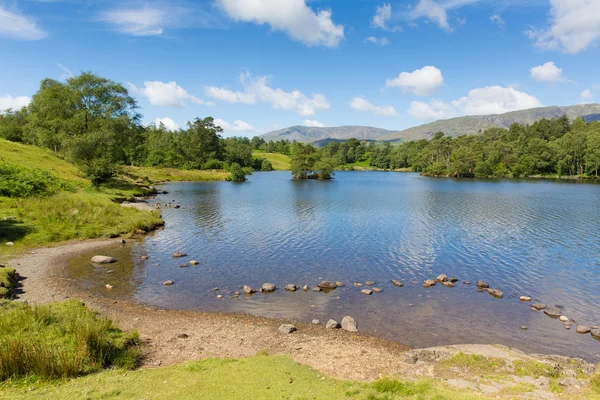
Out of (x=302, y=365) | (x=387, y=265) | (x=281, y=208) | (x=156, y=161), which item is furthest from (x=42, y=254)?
(x=156, y=161)

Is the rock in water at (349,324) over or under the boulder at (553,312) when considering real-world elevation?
over

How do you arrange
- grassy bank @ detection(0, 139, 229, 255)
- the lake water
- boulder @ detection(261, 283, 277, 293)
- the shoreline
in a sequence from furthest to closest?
grassy bank @ detection(0, 139, 229, 255), boulder @ detection(261, 283, 277, 293), the lake water, the shoreline

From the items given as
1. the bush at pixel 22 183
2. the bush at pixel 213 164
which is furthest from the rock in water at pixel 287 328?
the bush at pixel 213 164

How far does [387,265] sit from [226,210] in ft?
124

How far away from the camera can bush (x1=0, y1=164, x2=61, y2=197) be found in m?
41.5

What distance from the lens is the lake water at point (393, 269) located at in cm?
2044

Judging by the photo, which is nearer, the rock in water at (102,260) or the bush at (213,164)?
the rock in water at (102,260)

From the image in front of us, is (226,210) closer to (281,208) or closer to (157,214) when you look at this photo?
A: (281,208)

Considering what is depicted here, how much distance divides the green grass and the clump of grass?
24.1 inches

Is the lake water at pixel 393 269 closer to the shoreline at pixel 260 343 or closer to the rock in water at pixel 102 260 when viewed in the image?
the rock in water at pixel 102 260

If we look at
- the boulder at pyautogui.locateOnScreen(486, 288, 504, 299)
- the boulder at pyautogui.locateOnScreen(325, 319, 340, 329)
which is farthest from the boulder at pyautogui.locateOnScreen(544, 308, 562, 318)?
the boulder at pyautogui.locateOnScreen(325, 319, 340, 329)

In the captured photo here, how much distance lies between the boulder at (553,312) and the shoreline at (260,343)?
5.70 m

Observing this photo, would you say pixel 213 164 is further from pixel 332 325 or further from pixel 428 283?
pixel 332 325

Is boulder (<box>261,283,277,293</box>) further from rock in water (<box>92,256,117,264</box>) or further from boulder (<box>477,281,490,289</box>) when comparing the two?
boulder (<box>477,281,490,289</box>)
